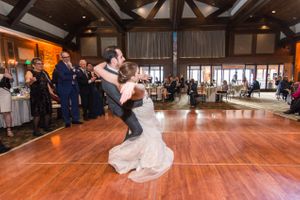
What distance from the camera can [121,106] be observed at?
2.14 meters

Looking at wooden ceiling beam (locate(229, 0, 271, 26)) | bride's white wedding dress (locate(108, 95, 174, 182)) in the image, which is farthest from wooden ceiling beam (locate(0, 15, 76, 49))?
wooden ceiling beam (locate(229, 0, 271, 26))

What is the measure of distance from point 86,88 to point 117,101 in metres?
3.21

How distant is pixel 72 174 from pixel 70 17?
1089cm

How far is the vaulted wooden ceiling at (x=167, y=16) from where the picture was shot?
10.1 metres

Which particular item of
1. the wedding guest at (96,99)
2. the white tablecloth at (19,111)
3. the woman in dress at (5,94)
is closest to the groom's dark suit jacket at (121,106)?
the woman in dress at (5,94)

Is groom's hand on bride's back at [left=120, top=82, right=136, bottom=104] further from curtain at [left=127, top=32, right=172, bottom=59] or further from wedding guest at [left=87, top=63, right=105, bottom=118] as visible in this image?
curtain at [left=127, top=32, right=172, bottom=59]

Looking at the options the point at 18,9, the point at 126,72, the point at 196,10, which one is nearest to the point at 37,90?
the point at 126,72

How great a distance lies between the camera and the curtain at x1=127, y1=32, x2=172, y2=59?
13.9 meters

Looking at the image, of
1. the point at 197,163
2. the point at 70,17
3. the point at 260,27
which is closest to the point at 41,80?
the point at 197,163

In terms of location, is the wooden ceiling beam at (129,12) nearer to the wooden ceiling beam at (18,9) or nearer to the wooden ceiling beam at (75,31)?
the wooden ceiling beam at (75,31)

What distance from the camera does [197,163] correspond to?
99.0 inches

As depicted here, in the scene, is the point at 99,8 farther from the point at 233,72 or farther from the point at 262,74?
the point at 262,74

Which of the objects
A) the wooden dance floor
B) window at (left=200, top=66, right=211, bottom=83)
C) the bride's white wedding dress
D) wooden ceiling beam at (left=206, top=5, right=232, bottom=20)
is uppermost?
wooden ceiling beam at (left=206, top=5, right=232, bottom=20)

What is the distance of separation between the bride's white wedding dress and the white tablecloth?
356cm
